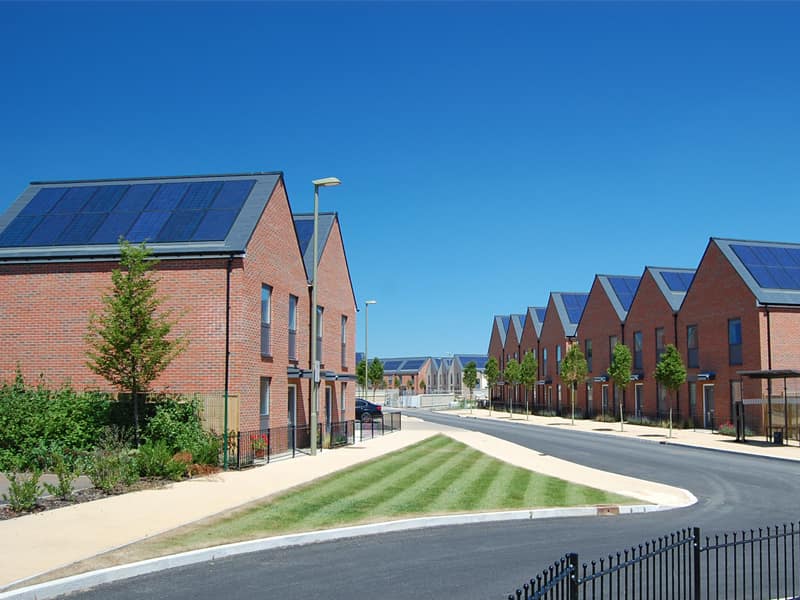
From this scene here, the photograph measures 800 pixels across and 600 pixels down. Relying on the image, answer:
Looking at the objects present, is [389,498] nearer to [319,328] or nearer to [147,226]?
[147,226]

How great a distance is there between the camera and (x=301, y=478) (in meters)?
20.0

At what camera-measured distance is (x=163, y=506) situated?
49.8 feet

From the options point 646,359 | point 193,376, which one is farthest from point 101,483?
point 646,359

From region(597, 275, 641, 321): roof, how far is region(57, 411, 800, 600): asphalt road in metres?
41.5

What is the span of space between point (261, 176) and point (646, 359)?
3580cm

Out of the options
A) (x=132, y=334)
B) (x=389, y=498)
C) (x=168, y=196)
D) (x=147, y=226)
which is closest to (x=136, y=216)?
(x=147, y=226)

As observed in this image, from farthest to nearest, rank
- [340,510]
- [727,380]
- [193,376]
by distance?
[727,380] < [193,376] < [340,510]

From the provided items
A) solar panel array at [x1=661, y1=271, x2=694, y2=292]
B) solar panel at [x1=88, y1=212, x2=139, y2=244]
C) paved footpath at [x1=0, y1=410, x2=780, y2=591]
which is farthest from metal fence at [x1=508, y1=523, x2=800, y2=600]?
solar panel array at [x1=661, y1=271, x2=694, y2=292]

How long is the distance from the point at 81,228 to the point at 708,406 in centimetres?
3564

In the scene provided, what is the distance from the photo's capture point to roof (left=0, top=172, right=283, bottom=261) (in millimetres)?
24859

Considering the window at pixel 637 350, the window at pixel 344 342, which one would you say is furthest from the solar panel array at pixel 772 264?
the window at pixel 344 342

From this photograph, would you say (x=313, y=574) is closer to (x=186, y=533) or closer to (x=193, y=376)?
A: (x=186, y=533)

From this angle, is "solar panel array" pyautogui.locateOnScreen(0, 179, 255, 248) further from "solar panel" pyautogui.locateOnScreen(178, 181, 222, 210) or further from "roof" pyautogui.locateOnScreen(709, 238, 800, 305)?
"roof" pyautogui.locateOnScreen(709, 238, 800, 305)

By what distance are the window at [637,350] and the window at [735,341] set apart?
39.5 ft
